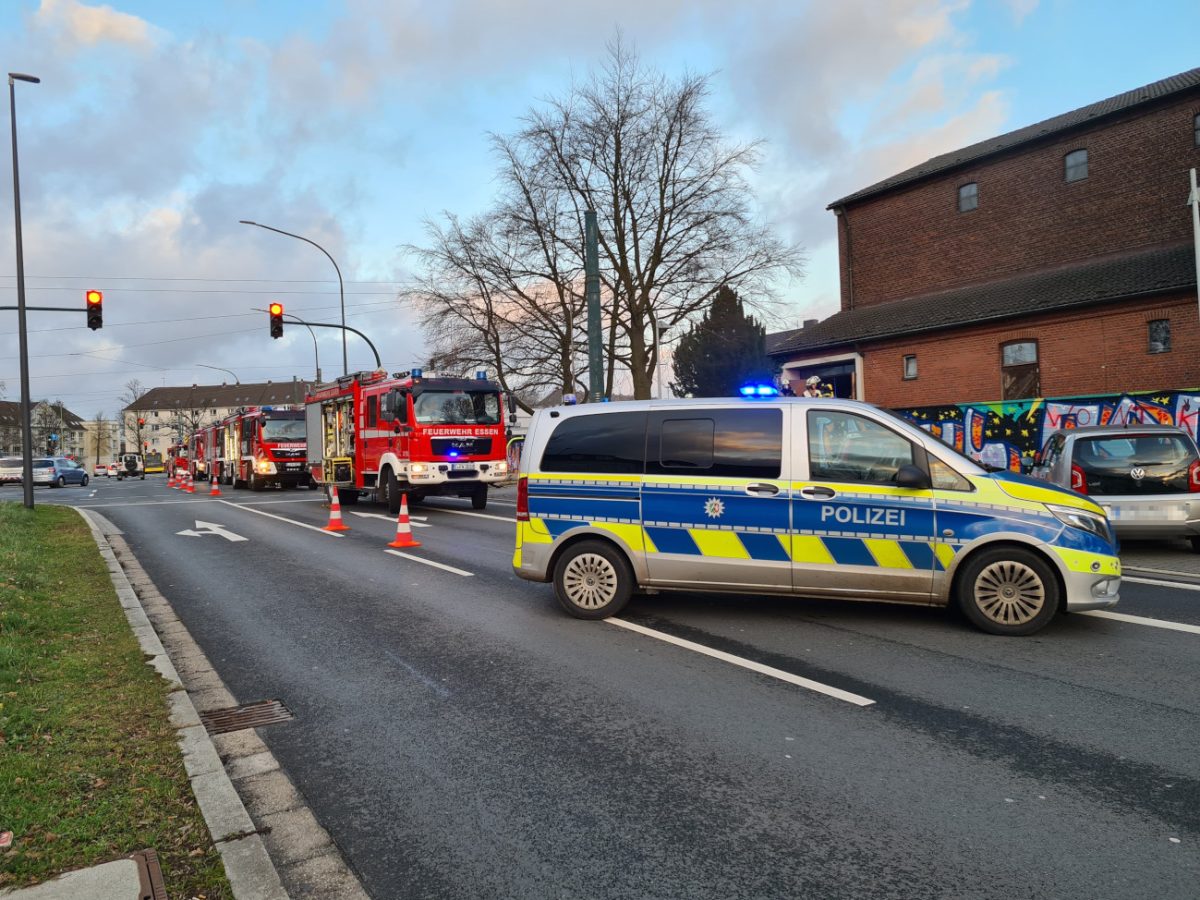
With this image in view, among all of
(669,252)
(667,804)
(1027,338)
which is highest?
(669,252)

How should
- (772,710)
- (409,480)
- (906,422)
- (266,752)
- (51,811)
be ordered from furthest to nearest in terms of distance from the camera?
(409,480) → (906,422) → (772,710) → (266,752) → (51,811)

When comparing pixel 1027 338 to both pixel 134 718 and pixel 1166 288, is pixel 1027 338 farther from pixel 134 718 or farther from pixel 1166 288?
pixel 134 718

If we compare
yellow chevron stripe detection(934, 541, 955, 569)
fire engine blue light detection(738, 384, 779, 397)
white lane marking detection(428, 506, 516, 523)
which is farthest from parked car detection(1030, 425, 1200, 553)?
white lane marking detection(428, 506, 516, 523)

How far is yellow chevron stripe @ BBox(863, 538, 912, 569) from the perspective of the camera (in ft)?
20.1

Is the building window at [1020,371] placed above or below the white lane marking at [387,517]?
above

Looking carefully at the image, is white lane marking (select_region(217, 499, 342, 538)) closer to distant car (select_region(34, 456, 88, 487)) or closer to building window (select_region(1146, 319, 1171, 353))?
building window (select_region(1146, 319, 1171, 353))

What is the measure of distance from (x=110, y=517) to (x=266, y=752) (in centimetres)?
1767

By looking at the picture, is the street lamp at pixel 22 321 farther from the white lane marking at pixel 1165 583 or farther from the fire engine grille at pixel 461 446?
the white lane marking at pixel 1165 583

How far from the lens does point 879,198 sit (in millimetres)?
30344

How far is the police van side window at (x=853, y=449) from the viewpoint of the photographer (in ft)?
20.5

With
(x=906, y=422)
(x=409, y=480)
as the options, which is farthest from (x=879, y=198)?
(x=906, y=422)

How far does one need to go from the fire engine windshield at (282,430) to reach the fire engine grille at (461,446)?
46.7 ft

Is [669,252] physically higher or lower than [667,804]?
higher

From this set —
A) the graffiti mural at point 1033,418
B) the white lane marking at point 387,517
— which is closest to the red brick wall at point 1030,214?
the graffiti mural at point 1033,418
